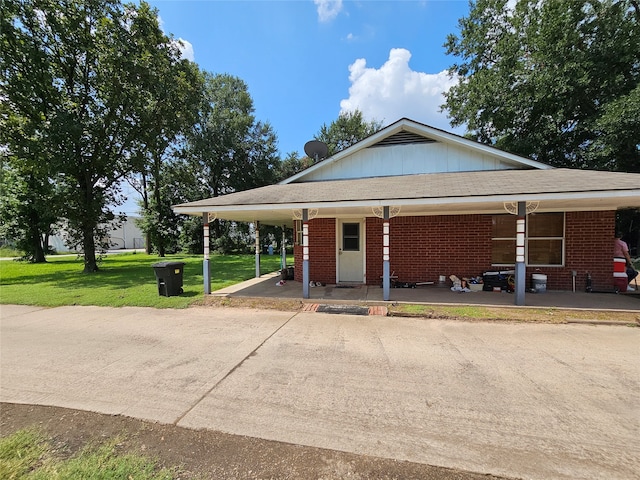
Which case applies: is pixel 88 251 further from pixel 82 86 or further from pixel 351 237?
pixel 351 237

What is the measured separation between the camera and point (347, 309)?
6730 mm

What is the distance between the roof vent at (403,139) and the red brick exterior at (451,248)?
2.67 metres

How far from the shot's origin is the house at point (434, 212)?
270 inches

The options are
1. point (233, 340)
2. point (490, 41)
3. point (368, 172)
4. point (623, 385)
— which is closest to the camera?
point (623, 385)

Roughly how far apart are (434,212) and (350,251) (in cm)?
291

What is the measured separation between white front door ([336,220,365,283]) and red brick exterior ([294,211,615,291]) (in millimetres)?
209

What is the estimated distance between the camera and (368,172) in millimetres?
9992

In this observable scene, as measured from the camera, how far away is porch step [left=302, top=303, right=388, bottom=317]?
21.5ft

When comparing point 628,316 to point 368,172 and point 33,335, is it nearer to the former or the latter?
point 368,172

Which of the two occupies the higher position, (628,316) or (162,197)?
(162,197)

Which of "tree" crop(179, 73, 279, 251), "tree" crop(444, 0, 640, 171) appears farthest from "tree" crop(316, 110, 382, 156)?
"tree" crop(444, 0, 640, 171)

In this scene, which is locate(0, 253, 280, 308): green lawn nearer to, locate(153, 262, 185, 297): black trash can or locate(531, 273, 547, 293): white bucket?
locate(153, 262, 185, 297): black trash can

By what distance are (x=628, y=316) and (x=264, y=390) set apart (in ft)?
23.5

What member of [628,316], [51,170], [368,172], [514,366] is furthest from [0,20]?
[628,316]
